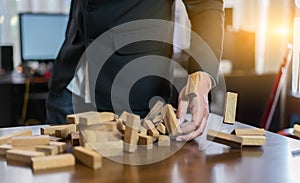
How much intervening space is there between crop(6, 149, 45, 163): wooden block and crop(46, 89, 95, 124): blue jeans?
1.83ft

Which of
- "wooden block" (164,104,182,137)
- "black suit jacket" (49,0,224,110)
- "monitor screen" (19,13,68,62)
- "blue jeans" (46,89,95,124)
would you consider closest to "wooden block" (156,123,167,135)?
"wooden block" (164,104,182,137)

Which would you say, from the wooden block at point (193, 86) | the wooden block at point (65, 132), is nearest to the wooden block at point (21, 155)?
the wooden block at point (65, 132)

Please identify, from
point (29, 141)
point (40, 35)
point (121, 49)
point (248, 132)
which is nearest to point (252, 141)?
point (248, 132)

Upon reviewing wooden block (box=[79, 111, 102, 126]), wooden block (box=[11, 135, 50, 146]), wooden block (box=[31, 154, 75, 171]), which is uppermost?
wooden block (box=[79, 111, 102, 126])

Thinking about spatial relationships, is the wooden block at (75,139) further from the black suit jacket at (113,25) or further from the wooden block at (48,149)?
the black suit jacket at (113,25)

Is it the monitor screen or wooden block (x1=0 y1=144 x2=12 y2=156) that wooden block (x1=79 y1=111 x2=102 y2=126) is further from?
the monitor screen

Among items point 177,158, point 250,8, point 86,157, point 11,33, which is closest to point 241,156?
point 177,158

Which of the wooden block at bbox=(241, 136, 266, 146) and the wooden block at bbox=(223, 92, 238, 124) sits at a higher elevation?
the wooden block at bbox=(223, 92, 238, 124)

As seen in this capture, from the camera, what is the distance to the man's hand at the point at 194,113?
0.97m

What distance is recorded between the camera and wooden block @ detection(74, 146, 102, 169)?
756mm

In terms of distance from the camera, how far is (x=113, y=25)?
1.33m

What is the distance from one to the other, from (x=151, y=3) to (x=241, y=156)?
64 cm

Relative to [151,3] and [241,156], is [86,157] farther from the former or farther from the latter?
[151,3]

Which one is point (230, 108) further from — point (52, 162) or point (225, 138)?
point (52, 162)
